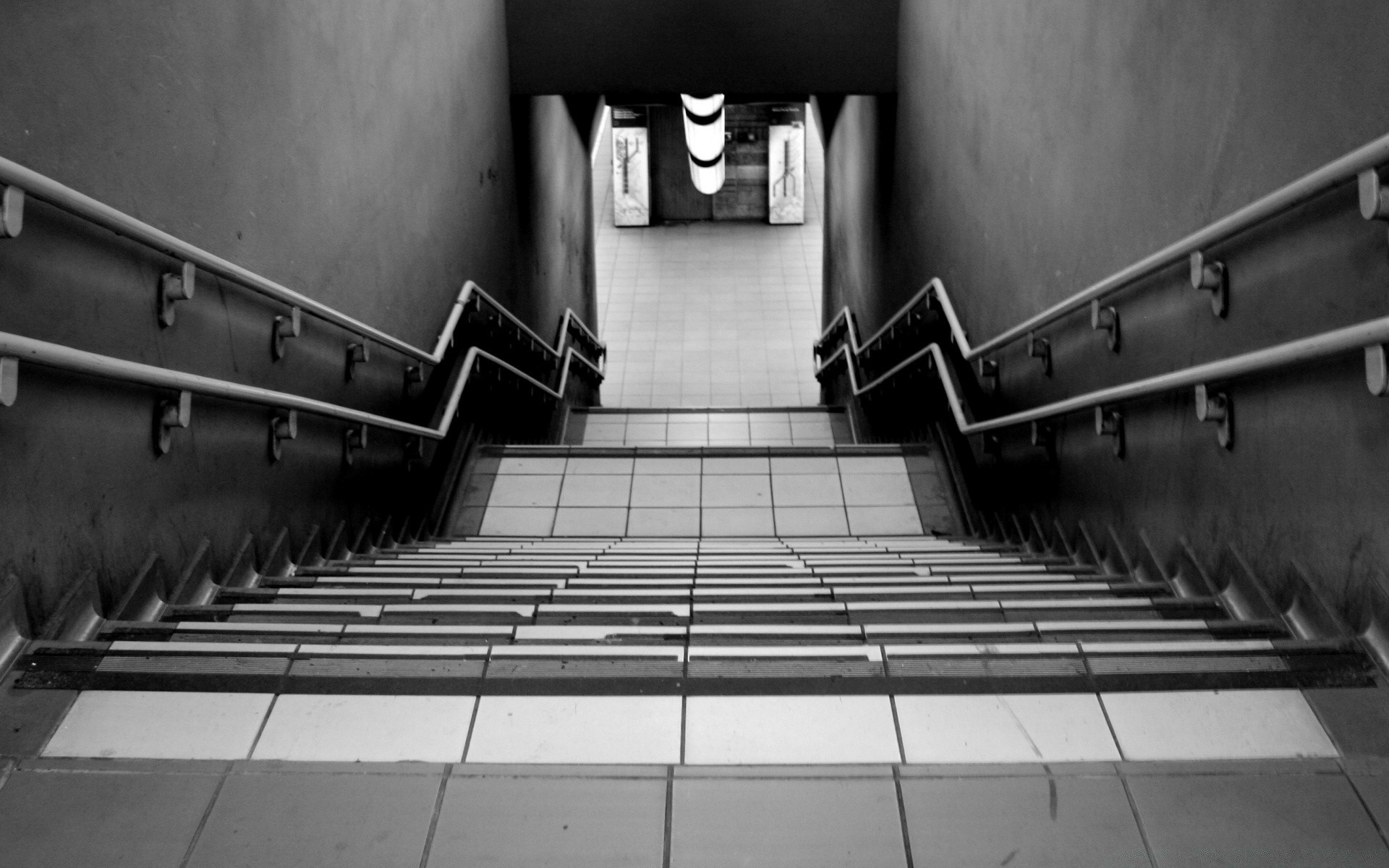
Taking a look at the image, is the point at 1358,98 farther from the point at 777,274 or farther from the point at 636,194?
the point at 636,194

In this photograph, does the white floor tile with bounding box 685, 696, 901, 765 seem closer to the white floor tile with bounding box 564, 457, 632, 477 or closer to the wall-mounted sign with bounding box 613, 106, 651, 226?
the white floor tile with bounding box 564, 457, 632, 477

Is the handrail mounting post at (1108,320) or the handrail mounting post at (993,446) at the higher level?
the handrail mounting post at (1108,320)

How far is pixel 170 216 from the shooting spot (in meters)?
2.38

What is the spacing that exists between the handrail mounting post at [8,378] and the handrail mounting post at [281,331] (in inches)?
52.4

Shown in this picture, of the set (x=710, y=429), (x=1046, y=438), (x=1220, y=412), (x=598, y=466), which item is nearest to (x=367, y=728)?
(x=1220, y=412)

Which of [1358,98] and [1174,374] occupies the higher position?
[1358,98]

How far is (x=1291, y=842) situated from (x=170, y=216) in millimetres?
2544

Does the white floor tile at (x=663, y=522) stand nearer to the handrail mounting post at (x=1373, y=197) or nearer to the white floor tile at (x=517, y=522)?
the white floor tile at (x=517, y=522)

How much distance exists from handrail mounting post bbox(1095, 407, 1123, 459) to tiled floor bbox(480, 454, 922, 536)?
4.85 ft

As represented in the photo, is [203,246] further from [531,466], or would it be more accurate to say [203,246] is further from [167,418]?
[531,466]

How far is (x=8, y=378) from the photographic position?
157 centimetres

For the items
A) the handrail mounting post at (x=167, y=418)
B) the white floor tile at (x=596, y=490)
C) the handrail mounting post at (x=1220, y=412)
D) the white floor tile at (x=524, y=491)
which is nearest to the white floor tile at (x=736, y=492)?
the white floor tile at (x=596, y=490)

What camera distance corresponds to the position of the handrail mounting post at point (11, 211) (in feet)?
5.47

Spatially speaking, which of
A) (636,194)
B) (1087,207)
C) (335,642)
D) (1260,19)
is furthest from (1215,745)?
(636,194)
